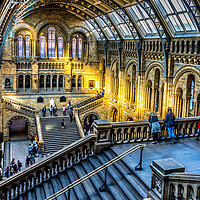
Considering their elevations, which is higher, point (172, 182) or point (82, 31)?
point (82, 31)

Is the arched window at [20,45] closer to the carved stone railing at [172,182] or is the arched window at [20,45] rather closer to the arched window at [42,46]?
the arched window at [42,46]

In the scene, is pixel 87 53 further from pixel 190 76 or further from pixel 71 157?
pixel 71 157

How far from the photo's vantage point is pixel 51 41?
34.0 metres

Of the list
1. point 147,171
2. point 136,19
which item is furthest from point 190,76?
point 147,171

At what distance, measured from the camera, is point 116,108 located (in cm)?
3005

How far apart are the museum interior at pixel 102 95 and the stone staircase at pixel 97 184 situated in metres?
0.03

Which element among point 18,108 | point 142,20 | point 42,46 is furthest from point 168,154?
point 42,46

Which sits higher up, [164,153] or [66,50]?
[66,50]

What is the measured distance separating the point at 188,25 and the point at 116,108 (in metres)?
14.5

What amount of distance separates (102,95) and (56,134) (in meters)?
8.69

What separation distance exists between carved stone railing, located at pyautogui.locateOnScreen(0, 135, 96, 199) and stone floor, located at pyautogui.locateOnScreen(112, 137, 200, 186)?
0.92 meters

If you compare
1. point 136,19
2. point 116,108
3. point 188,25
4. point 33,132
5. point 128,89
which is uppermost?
point 136,19

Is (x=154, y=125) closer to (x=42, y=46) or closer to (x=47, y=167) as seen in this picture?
(x=47, y=167)

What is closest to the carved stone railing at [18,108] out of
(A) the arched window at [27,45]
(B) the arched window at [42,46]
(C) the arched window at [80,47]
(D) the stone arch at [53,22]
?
(A) the arched window at [27,45]
